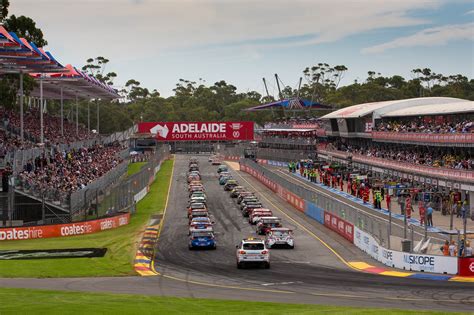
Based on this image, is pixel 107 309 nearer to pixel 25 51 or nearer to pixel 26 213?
pixel 26 213

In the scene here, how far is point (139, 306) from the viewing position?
1057 inches

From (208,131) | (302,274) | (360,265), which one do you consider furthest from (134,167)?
(302,274)

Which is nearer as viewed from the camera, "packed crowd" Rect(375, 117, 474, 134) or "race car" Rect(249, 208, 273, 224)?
"race car" Rect(249, 208, 273, 224)

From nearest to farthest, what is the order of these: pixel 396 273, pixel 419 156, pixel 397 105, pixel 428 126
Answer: pixel 396 273
pixel 419 156
pixel 428 126
pixel 397 105

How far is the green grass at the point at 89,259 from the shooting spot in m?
36.0

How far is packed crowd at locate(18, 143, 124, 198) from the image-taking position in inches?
2050

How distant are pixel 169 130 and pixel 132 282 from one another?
122390 mm

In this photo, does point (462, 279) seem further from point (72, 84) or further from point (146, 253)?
point (72, 84)

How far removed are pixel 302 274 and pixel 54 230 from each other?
63.9 ft

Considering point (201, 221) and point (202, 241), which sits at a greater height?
point (201, 221)

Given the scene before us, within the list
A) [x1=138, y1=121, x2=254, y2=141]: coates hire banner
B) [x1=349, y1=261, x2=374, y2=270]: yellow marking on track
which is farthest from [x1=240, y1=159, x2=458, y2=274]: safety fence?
[x1=138, y1=121, x2=254, y2=141]: coates hire banner

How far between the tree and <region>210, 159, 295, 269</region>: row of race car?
27688 millimetres

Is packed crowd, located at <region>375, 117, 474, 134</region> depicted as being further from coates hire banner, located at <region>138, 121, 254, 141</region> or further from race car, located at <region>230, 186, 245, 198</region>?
coates hire banner, located at <region>138, 121, 254, 141</region>

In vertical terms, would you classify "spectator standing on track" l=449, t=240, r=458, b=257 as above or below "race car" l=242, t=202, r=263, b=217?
above
